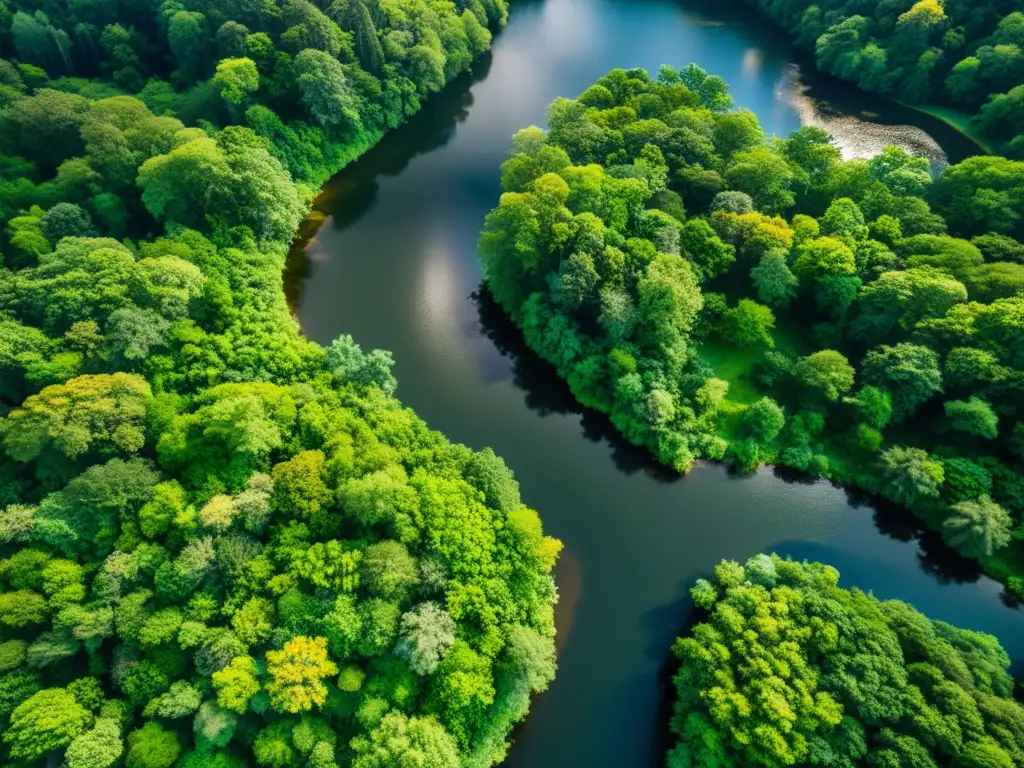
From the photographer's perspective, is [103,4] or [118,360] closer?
[118,360]

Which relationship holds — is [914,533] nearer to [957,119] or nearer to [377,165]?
[957,119]

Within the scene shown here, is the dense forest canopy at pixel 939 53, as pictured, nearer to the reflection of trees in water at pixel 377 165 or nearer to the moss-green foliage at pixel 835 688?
the reflection of trees in water at pixel 377 165

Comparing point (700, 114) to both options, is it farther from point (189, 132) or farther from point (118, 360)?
point (118, 360)

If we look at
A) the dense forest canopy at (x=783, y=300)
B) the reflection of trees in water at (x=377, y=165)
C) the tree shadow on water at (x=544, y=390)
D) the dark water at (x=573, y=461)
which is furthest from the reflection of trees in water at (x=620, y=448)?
the reflection of trees in water at (x=377, y=165)

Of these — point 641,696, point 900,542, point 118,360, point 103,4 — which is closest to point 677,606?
point 641,696

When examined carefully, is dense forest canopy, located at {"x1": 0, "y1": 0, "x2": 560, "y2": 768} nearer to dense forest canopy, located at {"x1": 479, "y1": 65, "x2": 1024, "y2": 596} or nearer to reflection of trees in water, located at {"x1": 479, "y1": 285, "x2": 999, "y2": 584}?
reflection of trees in water, located at {"x1": 479, "y1": 285, "x2": 999, "y2": 584}

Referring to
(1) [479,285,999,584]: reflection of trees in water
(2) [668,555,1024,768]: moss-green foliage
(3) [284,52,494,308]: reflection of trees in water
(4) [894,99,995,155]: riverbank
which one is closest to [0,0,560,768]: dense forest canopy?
(3) [284,52,494,308]: reflection of trees in water
